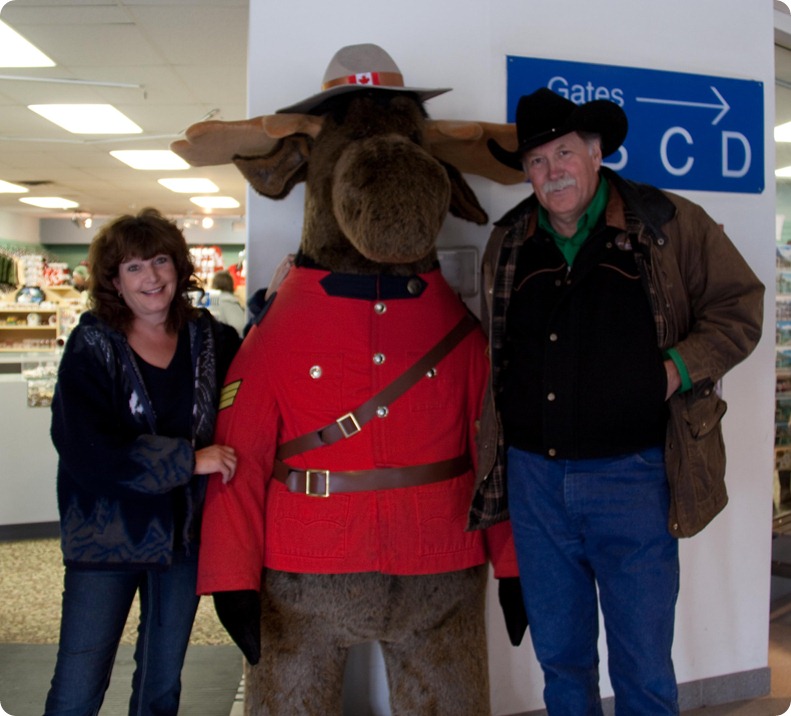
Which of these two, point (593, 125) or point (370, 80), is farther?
point (370, 80)

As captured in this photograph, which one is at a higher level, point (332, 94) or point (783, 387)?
point (332, 94)

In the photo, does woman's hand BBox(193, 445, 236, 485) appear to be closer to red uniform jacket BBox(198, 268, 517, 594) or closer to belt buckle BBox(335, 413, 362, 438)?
red uniform jacket BBox(198, 268, 517, 594)

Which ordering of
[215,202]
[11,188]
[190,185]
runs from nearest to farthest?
[190,185] < [11,188] < [215,202]

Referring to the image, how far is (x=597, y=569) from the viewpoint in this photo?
5.43 feet

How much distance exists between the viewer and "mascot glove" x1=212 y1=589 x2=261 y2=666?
5.32 ft

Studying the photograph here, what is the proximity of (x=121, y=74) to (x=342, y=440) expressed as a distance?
15.5ft

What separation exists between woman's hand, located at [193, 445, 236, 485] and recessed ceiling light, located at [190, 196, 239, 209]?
10.7 metres

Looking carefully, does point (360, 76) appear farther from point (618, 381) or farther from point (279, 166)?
point (618, 381)

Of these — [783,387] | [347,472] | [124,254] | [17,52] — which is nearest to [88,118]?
[17,52]

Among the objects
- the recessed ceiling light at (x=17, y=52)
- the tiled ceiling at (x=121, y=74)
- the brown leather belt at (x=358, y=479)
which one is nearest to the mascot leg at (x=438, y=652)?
the brown leather belt at (x=358, y=479)

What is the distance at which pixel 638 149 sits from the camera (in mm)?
2445

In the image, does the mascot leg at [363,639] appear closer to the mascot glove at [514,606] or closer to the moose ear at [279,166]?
the mascot glove at [514,606]

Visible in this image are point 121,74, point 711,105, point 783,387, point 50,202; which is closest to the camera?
point 711,105

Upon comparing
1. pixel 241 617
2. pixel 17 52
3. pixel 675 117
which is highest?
pixel 17 52
